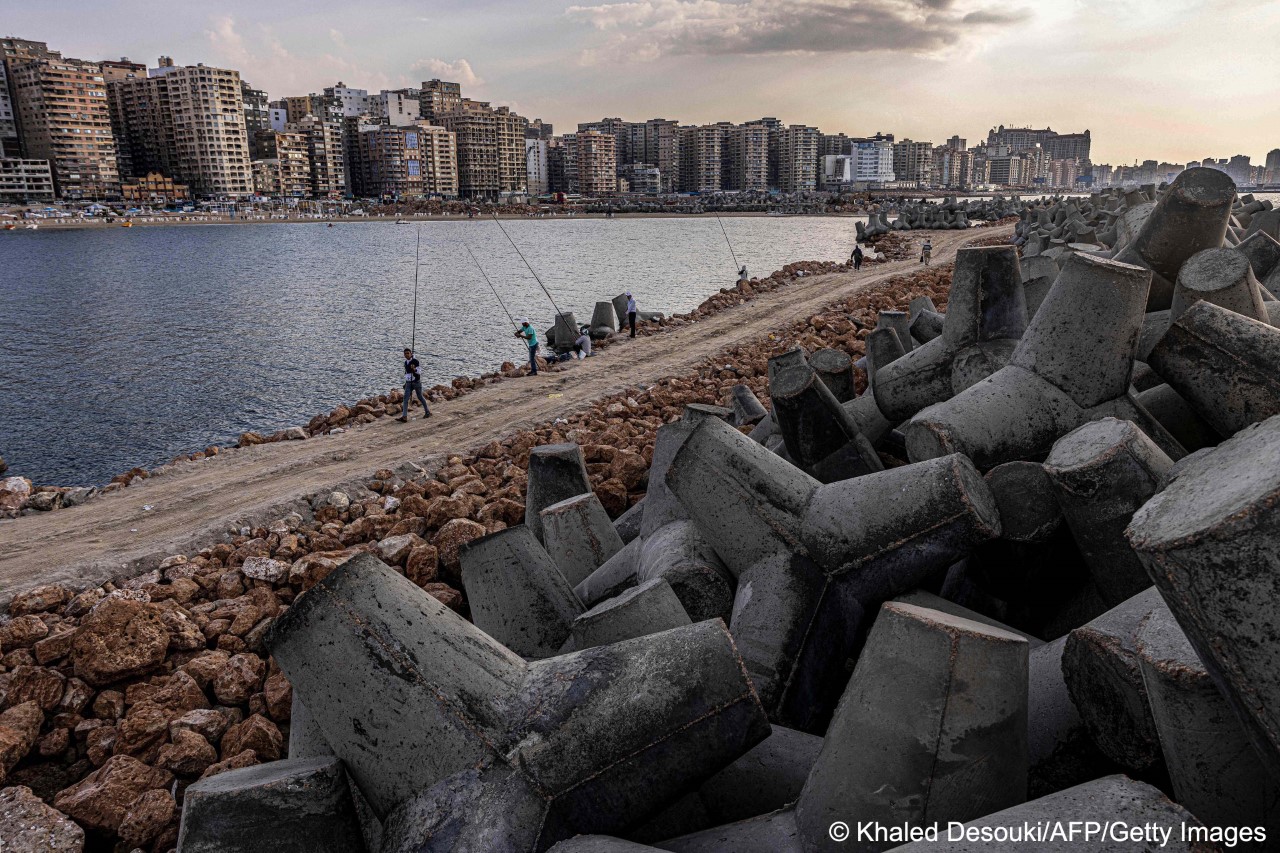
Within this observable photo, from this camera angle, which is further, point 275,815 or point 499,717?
point 499,717

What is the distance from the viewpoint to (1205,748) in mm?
2279

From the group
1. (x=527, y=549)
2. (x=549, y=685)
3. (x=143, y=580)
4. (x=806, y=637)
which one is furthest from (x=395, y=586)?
(x=143, y=580)

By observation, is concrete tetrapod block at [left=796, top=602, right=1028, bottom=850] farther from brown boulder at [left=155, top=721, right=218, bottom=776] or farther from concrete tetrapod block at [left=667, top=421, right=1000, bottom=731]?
brown boulder at [left=155, top=721, right=218, bottom=776]

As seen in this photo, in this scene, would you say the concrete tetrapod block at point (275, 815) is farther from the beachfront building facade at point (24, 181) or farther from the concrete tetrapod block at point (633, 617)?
the beachfront building facade at point (24, 181)

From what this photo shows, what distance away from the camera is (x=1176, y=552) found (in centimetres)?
202

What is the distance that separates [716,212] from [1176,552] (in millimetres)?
144621

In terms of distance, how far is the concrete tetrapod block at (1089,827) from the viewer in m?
1.90

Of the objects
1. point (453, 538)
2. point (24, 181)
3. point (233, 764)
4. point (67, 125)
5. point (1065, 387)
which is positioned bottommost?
point (233, 764)

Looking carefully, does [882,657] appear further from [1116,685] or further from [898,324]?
[898,324]

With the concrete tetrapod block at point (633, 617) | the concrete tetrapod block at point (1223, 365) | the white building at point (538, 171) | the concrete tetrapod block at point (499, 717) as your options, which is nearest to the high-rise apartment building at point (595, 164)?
the white building at point (538, 171)

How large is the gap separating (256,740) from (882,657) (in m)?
3.50

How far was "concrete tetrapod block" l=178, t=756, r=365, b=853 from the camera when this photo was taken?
9.00 ft

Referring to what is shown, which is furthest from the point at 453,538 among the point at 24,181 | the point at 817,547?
the point at 24,181

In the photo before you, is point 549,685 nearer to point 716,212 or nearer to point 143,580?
point 143,580
